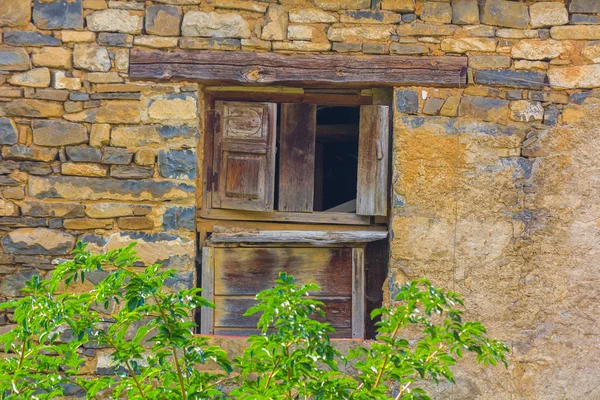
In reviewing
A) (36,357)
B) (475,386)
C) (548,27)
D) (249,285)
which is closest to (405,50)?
(548,27)

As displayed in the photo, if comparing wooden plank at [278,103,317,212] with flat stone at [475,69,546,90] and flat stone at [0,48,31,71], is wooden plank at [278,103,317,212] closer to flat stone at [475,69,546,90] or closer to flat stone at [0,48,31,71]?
flat stone at [475,69,546,90]

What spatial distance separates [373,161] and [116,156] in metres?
1.54

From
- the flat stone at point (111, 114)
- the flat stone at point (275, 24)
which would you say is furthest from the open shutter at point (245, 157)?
the flat stone at point (111, 114)

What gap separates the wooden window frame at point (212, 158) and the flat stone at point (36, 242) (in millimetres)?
826

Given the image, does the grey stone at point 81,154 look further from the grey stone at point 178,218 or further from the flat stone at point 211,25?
the flat stone at point 211,25

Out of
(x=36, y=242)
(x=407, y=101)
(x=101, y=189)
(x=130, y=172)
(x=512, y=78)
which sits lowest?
(x=36, y=242)

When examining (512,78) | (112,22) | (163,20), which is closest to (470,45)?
(512,78)

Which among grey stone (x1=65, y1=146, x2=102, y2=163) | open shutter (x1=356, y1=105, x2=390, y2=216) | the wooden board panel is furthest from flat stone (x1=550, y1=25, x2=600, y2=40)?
grey stone (x1=65, y1=146, x2=102, y2=163)

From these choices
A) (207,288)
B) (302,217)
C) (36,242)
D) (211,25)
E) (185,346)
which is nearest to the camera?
(185,346)

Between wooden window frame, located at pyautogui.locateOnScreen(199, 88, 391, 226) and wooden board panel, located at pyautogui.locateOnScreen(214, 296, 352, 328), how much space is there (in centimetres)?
49

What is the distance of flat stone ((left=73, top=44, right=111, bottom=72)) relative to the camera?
502 centimetres

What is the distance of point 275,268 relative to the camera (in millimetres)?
5250

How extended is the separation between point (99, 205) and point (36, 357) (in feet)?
5.55

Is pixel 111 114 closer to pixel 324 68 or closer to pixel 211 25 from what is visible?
pixel 211 25
